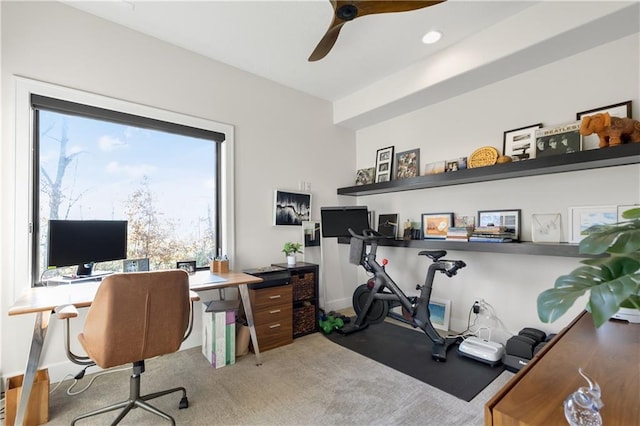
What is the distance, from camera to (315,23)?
2607 millimetres

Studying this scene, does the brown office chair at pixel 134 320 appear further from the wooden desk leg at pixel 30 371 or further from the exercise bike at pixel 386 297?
the exercise bike at pixel 386 297

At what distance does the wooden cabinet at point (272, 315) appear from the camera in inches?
114

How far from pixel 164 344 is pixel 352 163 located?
3.47 meters

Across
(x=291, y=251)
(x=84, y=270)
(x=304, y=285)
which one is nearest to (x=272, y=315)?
(x=304, y=285)

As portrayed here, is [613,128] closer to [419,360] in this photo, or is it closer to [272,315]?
[419,360]

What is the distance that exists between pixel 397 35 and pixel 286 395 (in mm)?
3213

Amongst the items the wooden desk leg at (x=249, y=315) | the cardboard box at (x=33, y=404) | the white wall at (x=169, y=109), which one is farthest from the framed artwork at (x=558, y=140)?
the cardboard box at (x=33, y=404)

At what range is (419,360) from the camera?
2.64 metres

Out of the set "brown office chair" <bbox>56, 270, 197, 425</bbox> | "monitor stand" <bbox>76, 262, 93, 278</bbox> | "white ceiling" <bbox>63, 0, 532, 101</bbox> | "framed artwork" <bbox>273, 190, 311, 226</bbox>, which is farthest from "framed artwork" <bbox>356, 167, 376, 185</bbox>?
"monitor stand" <bbox>76, 262, 93, 278</bbox>

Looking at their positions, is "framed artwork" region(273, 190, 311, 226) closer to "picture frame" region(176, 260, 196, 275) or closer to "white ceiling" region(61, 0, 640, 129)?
"picture frame" region(176, 260, 196, 275)

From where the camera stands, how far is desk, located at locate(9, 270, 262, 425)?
1666mm


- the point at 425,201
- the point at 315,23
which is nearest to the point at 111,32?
the point at 315,23

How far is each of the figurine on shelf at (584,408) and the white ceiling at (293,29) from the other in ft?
8.97

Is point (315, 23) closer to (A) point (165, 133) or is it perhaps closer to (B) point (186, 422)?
(A) point (165, 133)
